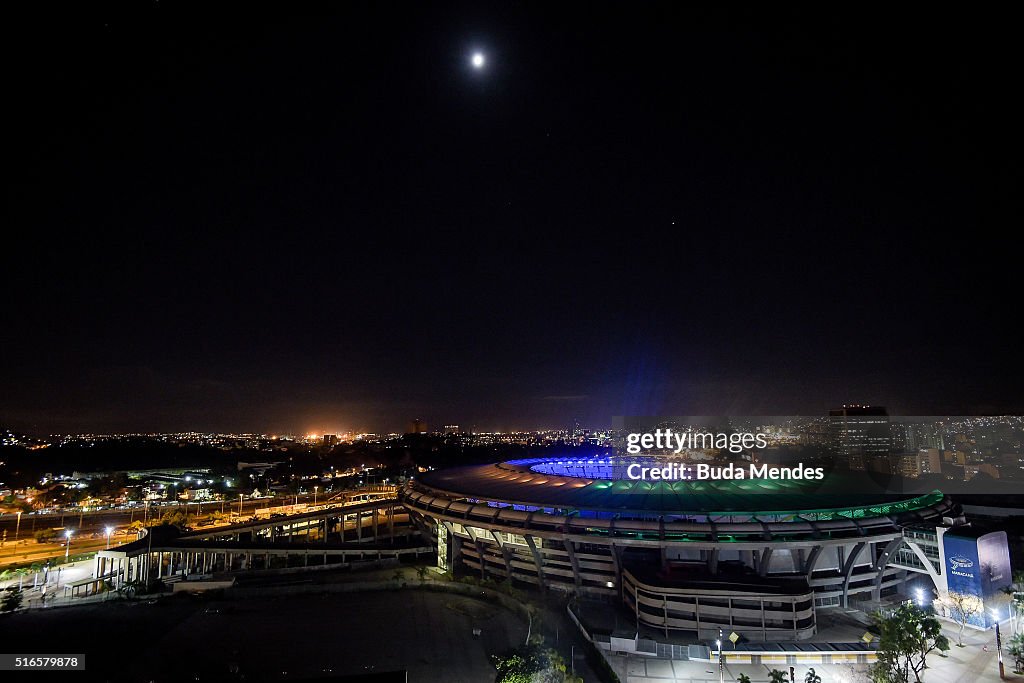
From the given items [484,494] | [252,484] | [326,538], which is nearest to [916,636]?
[484,494]

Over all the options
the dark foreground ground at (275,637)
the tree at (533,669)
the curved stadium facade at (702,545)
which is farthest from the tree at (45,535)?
the tree at (533,669)

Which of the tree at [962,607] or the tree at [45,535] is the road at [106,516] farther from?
the tree at [962,607]

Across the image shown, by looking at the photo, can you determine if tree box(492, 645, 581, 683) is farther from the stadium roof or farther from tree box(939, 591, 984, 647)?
tree box(939, 591, 984, 647)

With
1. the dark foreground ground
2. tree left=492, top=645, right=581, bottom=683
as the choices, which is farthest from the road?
tree left=492, top=645, right=581, bottom=683

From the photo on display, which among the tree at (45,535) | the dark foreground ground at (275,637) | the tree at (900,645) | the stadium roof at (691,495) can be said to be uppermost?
the stadium roof at (691,495)

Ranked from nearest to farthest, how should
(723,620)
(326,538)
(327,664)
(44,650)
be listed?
(327,664), (44,650), (723,620), (326,538)

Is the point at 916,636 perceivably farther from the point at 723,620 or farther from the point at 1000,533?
the point at 1000,533
